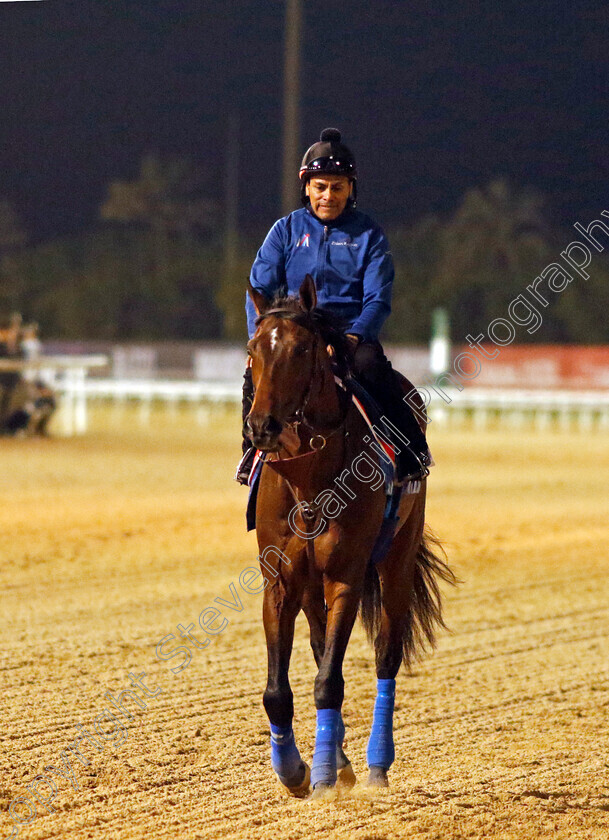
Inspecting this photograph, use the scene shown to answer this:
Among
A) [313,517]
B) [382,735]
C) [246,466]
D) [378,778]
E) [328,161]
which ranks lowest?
[378,778]

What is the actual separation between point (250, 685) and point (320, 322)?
2354mm

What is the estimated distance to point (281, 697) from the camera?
4.31 metres

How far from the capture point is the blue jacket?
4645 mm

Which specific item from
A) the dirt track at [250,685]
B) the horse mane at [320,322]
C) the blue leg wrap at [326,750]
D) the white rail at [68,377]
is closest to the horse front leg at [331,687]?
the blue leg wrap at [326,750]

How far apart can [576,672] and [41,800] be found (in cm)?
334

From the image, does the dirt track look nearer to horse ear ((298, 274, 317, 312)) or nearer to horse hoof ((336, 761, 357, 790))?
horse hoof ((336, 761, 357, 790))

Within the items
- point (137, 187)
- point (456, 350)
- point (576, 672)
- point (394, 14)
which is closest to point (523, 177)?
point (394, 14)

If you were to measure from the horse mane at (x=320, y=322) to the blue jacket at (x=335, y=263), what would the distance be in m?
0.12

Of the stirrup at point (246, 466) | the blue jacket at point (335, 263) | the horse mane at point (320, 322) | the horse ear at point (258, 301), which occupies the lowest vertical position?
the stirrup at point (246, 466)

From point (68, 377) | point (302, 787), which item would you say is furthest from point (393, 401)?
point (68, 377)

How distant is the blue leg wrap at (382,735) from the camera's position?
454 centimetres

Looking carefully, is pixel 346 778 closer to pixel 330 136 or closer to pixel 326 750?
pixel 326 750

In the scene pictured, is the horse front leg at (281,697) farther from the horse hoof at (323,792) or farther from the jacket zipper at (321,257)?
the jacket zipper at (321,257)

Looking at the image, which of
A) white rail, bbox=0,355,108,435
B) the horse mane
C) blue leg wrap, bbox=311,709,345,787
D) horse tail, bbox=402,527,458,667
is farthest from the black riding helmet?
white rail, bbox=0,355,108,435
